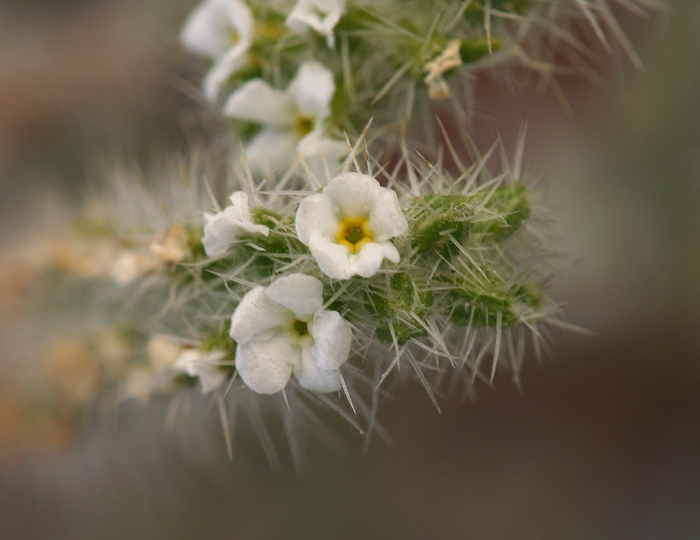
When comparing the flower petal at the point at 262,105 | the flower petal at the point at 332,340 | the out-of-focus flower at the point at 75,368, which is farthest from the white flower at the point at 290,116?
the out-of-focus flower at the point at 75,368

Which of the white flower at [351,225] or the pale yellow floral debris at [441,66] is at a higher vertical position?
the pale yellow floral debris at [441,66]

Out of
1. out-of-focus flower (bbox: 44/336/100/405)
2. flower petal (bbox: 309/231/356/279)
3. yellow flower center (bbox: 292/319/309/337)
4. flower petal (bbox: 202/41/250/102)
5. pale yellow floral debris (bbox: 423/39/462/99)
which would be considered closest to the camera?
flower petal (bbox: 309/231/356/279)

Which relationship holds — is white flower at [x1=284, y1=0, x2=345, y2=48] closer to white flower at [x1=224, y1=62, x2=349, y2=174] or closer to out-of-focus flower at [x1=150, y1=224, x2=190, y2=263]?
white flower at [x1=224, y1=62, x2=349, y2=174]

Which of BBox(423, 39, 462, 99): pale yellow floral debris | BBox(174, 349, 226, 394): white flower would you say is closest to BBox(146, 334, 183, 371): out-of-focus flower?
BBox(174, 349, 226, 394): white flower

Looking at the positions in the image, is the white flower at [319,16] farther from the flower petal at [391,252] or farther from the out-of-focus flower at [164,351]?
the out-of-focus flower at [164,351]

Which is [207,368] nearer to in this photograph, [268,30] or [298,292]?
[298,292]

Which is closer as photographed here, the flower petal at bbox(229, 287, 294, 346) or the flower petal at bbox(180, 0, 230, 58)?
the flower petal at bbox(229, 287, 294, 346)

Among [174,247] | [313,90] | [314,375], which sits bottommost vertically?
[314,375]

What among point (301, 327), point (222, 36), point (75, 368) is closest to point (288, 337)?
point (301, 327)

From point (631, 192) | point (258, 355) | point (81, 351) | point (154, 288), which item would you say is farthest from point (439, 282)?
point (631, 192)
